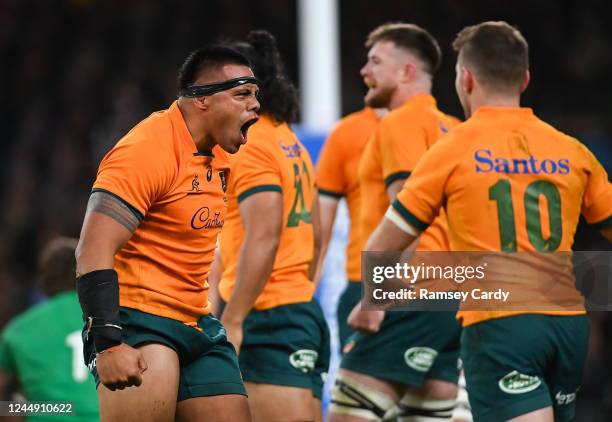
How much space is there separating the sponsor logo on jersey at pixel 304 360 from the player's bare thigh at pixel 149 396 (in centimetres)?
115

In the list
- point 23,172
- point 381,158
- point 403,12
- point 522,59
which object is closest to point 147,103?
point 23,172

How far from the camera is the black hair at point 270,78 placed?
16.8 feet

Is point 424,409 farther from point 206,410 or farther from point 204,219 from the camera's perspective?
point 204,219

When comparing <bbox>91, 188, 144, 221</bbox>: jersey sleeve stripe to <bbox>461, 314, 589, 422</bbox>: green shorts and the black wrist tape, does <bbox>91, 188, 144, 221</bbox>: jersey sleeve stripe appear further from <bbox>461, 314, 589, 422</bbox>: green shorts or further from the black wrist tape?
<bbox>461, 314, 589, 422</bbox>: green shorts

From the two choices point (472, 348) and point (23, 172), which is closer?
point (472, 348)

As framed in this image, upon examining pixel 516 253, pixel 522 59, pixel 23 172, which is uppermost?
pixel 522 59

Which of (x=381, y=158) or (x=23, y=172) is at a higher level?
(x=381, y=158)

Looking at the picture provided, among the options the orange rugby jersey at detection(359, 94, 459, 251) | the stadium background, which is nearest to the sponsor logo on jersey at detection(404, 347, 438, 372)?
the orange rugby jersey at detection(359, 94, 459, 251)

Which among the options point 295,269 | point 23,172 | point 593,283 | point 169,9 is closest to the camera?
point 593,283

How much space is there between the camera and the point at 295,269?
16.6 feet

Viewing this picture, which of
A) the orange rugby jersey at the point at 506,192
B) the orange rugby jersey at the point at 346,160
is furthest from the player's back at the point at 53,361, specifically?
the orange rugby jersey at the point at 506,192

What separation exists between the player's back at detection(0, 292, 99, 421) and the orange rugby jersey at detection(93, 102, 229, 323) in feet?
5.29

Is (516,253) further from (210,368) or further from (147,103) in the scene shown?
(147,103)

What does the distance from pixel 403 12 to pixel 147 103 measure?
3037 millimetres
